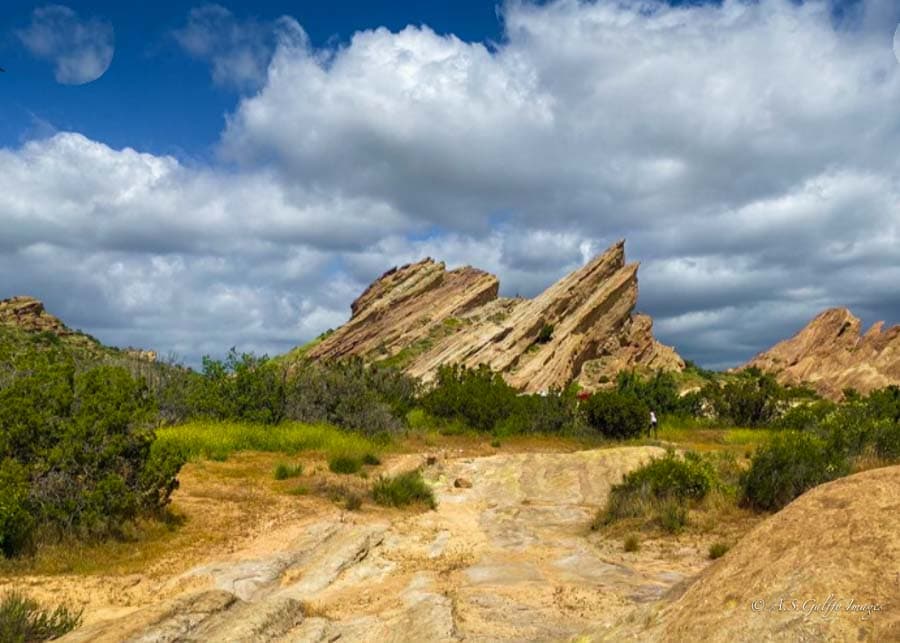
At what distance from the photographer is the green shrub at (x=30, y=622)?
649 cm

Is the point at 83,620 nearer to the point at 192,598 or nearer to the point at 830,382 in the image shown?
the point at 192,598

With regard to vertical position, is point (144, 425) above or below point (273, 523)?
above

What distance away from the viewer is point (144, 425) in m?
13.0

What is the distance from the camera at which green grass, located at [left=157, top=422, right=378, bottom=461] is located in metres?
18.0

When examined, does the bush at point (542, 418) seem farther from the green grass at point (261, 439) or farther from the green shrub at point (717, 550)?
the green shrub at point (717, 550)

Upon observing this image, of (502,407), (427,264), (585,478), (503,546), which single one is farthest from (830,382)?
(503,546)

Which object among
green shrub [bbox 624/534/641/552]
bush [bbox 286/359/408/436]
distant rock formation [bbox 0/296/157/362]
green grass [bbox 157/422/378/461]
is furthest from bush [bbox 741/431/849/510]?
distant rock formation [bbox 0/296/157/362]

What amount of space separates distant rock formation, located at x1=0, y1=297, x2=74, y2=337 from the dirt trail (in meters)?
63.6

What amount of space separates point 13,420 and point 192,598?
5.97 m

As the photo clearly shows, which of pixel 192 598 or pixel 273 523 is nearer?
pixel 192 598

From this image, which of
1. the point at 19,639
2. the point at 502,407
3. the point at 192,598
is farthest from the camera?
the point at 502,407

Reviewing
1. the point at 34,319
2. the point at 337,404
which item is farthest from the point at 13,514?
the point at 34,319

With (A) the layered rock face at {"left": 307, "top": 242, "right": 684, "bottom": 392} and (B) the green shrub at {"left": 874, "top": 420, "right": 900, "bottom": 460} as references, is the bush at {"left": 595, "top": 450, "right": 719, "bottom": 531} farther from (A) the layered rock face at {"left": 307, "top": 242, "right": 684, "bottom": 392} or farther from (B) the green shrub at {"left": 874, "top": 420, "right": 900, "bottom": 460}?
(A) the layered rock face at {"left": 307, "top": 242, "right": 684, "bottom": 392}

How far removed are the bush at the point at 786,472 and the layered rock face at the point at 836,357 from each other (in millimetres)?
47971
